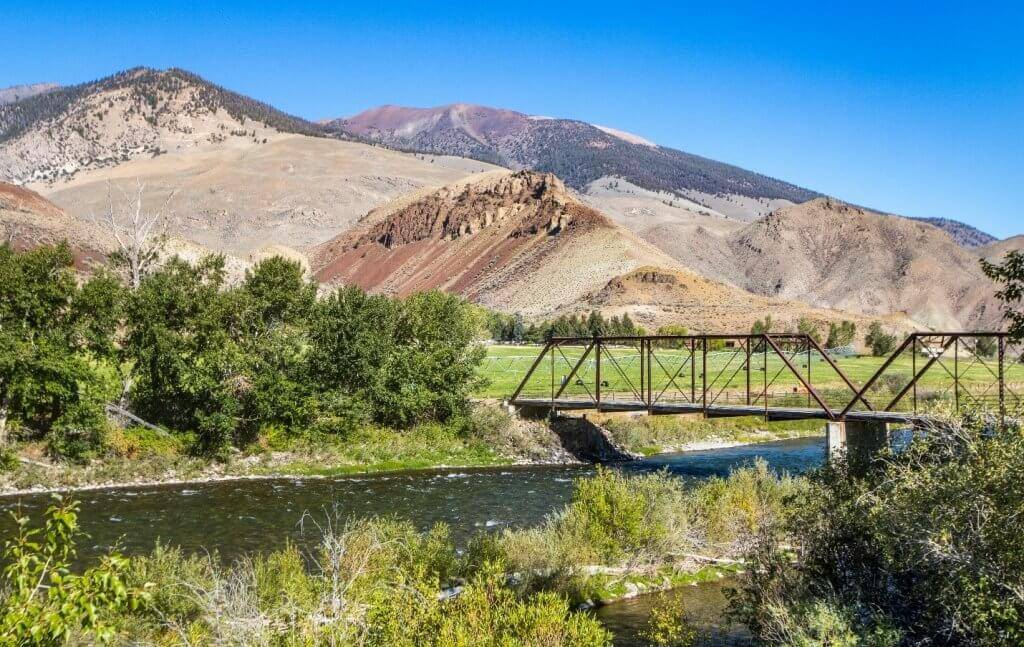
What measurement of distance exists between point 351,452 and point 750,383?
2298 centimetres

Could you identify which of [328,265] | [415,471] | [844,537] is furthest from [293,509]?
[328,265]

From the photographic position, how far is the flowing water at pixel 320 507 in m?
20.6

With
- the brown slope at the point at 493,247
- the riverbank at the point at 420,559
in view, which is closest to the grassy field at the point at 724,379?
the riverbank at the point at 420,559

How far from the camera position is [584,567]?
1809 cm

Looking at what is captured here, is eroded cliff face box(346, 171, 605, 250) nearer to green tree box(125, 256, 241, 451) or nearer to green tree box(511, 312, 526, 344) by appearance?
green tree box(511, 312, 526, 344)

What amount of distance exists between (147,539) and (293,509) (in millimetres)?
4908

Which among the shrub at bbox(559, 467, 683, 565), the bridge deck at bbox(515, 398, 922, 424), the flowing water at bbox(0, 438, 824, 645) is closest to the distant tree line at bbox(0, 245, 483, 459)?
the flowing water at bbox(0, 438, 824, 645)

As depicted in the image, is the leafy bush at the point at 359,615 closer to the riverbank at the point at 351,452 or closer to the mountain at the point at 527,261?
the riverbank at the point at 351,452

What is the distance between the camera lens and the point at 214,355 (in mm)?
32188

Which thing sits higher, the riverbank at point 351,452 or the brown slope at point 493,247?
the brown slope at point 493,247

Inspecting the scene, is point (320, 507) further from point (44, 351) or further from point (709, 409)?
point (709, 409)

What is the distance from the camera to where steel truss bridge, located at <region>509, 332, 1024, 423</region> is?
30000 mm

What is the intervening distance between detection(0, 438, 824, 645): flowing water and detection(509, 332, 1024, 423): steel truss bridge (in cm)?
318

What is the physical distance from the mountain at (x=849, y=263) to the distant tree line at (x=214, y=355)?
4746 inches
